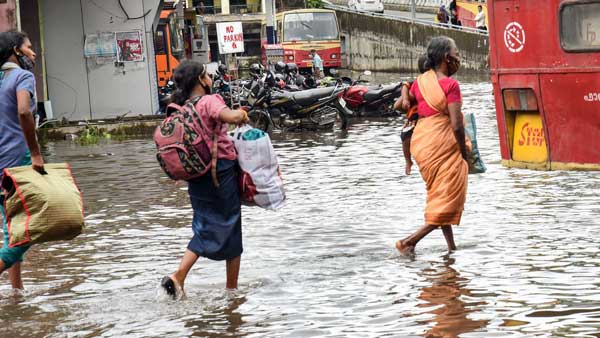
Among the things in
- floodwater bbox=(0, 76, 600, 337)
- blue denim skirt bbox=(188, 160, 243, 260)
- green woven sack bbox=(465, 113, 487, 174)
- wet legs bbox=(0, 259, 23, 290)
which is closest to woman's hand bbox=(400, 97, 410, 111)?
green woven sack bbox=(465, 113, 487, 174)

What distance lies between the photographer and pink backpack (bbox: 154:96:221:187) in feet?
22.6

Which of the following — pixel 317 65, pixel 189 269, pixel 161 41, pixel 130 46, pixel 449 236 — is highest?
pixel 161 41

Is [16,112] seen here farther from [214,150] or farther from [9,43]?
[214,150]

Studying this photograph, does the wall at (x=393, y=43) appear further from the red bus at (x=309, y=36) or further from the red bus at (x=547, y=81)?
the red bus at (x=547, y=81)

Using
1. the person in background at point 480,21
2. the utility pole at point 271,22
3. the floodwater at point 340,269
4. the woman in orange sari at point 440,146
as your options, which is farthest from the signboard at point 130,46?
the utility pole at point 271,22

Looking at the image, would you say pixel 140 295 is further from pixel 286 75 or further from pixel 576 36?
pixel 286 75

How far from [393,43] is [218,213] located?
3868 centimetres

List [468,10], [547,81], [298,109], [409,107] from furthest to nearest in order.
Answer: [468,10], [298,109], [547,81], [409,107]

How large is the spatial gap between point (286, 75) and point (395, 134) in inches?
282

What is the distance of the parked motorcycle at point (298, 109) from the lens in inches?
820

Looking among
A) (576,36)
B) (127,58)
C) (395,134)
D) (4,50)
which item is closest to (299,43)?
(127,58)

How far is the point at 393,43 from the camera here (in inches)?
1780

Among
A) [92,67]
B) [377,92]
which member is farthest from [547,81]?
[92,67]

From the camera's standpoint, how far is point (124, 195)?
12.8 metres
